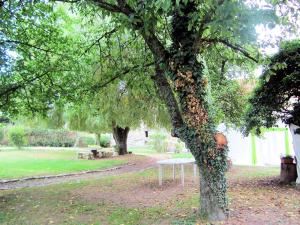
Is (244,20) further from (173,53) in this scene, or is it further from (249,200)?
(249,200)

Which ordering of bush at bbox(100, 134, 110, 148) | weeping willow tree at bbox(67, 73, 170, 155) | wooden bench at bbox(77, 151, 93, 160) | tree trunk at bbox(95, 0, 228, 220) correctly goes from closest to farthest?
tree trunk at bbox(95, 0, 228, 220) < weeping willow tree at bbox(67, 73, 170, 155) < wooden bench at bbox(77, 151, 93, 160) < bush at bbox(100, 134, 110, 148)

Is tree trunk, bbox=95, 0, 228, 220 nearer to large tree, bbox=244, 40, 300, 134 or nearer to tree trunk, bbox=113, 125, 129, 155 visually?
large tree, bbox=244, 40, 300, 134

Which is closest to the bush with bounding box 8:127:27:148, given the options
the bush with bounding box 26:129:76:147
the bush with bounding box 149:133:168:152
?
the bush with bounding box 26:129:76:147

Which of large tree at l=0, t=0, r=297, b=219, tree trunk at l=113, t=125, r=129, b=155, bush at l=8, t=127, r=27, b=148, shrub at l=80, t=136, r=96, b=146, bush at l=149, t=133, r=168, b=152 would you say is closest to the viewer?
large tree at l=0, t=0, r=297, b=219

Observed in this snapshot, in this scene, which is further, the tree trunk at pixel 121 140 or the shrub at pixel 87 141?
the shrub at pixel 87 141

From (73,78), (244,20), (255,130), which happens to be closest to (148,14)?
(244,20)

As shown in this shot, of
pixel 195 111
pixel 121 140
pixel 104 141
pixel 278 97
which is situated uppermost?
pixel 278 97

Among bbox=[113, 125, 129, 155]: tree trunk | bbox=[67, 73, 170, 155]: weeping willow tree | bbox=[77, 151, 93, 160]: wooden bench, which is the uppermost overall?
bbox=[67, 73, 170, 155]: weeping willow tree

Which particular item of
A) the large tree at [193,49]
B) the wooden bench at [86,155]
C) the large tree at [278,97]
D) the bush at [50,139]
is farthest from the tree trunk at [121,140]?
the large tree at [193,49]

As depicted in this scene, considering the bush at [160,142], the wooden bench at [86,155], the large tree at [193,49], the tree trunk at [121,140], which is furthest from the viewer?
the bush at [160,142]

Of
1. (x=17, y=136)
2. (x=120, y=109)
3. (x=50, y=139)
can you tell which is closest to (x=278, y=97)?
(x=120, y=109)

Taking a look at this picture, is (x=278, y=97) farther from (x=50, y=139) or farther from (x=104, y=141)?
(x=50, y=139)

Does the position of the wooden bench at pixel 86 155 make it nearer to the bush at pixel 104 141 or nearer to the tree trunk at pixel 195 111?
the bush at pixel 104 141

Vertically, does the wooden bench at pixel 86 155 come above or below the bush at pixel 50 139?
below
